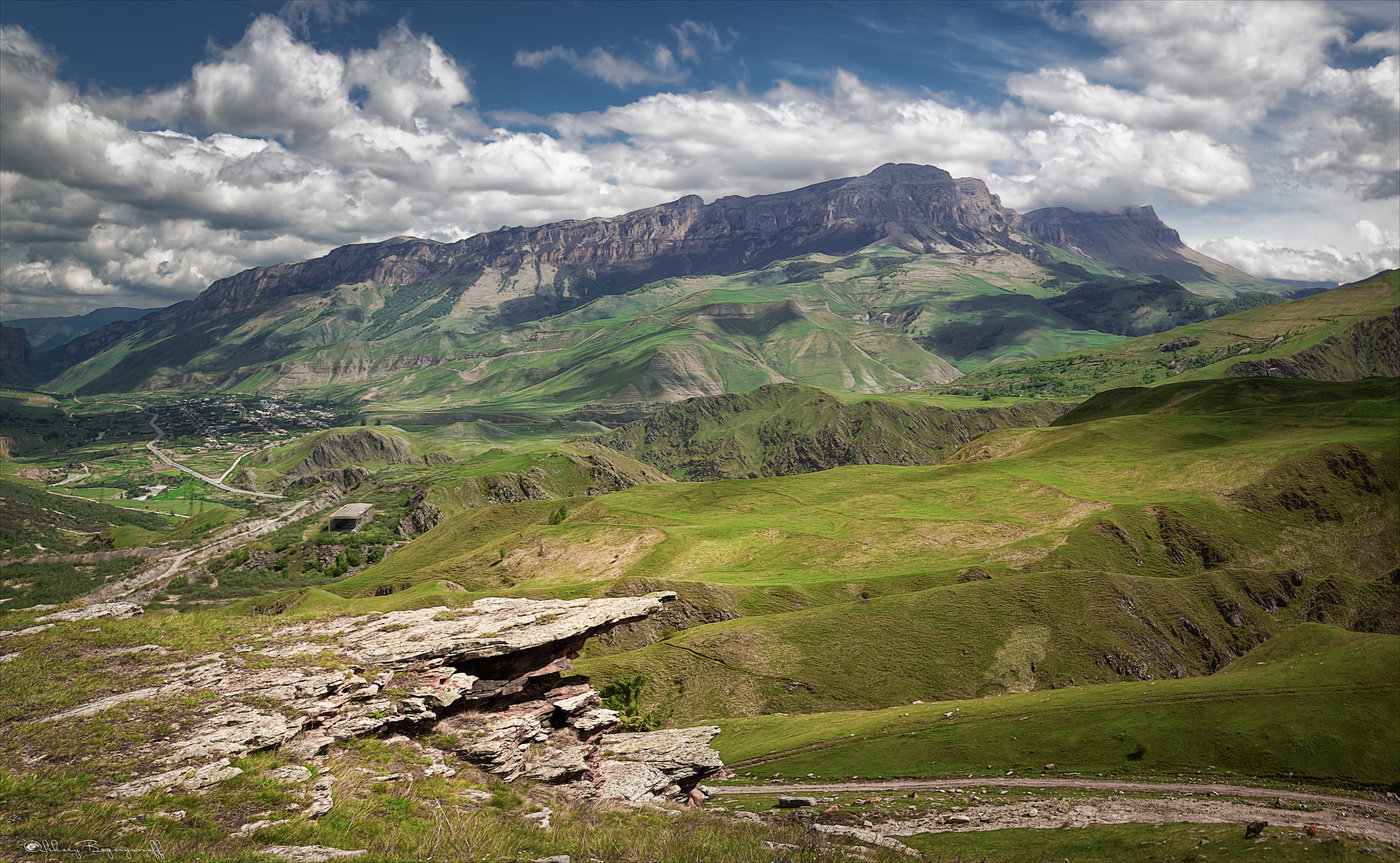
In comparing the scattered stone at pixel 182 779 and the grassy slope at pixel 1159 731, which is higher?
the scattered stone at pixel 182 779

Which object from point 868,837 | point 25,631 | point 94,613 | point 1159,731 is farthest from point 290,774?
point 1159,731

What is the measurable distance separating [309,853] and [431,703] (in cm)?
1367

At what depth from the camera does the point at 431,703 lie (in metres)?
36.6

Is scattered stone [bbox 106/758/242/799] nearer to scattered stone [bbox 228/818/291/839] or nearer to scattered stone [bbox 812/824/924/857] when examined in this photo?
scattered stone [bbox 228/818/291/839]

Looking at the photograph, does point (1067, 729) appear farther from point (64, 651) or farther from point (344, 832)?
point (64, 651)

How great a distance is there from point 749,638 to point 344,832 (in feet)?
200

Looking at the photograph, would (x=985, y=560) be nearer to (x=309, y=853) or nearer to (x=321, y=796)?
(x=321, y=796)

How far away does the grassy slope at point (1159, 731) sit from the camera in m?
49.9

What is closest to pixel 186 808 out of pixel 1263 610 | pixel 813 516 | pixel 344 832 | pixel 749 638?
pixel 344 832

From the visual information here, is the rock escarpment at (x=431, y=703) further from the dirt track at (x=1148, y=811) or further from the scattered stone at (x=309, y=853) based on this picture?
the dirt track at (x=1148, y=811)

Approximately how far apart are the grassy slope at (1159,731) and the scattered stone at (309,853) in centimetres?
3930

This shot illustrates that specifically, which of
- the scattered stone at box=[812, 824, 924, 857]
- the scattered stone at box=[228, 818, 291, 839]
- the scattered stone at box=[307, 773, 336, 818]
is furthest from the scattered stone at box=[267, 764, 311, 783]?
the scattered stone at box=[812, 824, 924, 857]

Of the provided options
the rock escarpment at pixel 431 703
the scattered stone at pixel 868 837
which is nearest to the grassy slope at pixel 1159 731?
the scattered stone at pixel 868 837

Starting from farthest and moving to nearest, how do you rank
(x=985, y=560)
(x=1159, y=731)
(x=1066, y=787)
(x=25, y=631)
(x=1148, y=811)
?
(x=985, y=560) < (x=1159, y=731) < (x=1066, y=787) < (x=1148, y=811) < (x=25, y=631)
